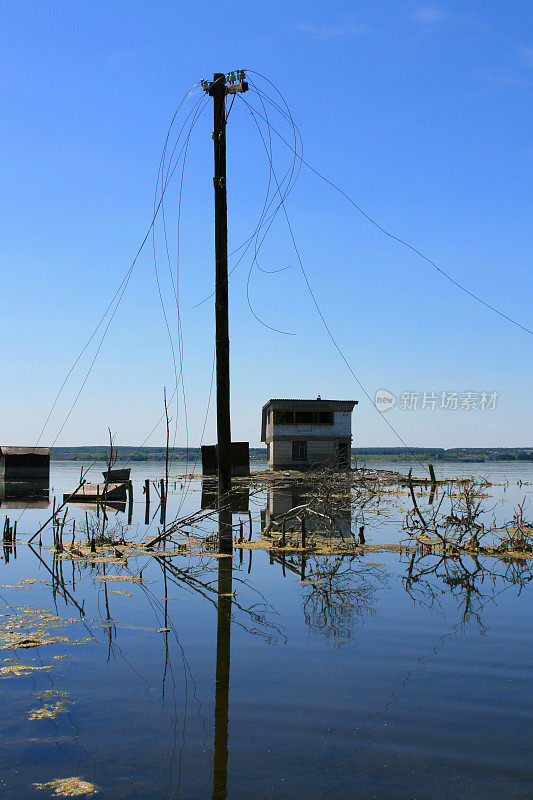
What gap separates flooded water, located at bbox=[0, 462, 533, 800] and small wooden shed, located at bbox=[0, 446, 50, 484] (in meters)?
38.2

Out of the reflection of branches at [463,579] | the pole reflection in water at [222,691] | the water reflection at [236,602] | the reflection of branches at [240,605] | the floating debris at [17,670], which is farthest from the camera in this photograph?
the reflection of branches at [463,579]

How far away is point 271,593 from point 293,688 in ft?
15.6

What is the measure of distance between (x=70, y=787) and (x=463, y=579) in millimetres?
9824

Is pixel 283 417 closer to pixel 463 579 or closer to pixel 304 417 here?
pixel 304 417

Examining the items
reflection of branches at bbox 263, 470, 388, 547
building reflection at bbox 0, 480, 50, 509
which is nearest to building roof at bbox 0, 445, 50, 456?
building reflection at bbox 0, 480, 50, 509

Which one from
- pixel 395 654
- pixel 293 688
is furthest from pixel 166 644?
pixel 395 654

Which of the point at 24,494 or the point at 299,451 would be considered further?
the point at 299,451

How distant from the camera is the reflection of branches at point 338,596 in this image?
31.7 feet

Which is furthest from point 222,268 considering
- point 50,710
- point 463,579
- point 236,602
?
point 50,710

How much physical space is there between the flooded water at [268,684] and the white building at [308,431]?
4216 centimetres

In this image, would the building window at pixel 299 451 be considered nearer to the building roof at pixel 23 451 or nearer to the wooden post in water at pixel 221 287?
the building roof at pixel 23 451

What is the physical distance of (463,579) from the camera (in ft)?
43.5

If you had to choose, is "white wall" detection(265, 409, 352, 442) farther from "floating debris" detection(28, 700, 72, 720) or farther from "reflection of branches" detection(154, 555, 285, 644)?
"floating debris" detection(28, 700, 72, 720)

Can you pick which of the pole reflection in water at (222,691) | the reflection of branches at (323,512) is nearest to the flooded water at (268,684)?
the pole reflection in water at (222,691)
